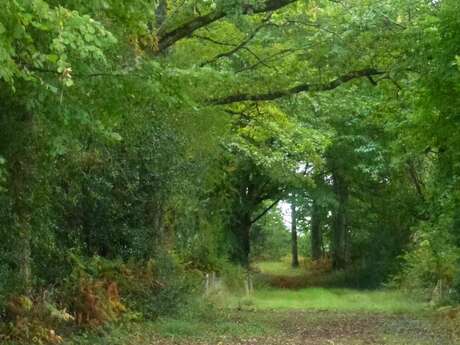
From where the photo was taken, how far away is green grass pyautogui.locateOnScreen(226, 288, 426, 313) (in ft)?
77.8

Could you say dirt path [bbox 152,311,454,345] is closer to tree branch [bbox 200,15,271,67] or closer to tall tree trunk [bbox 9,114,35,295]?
tall tree trunk [bbox 9,114,35,295]

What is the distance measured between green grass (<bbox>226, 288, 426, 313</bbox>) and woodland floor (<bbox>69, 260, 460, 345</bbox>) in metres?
0.04

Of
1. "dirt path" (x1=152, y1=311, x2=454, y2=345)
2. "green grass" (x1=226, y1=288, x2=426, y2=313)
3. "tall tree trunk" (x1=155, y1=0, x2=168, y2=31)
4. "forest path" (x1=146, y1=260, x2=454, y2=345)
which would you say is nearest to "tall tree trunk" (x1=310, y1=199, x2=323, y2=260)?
"green grass" (x1=226, y1=288, x2=426, y2=313)

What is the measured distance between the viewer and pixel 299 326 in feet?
58.4

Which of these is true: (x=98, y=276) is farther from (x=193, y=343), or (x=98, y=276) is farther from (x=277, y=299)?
(x=277, y=299)

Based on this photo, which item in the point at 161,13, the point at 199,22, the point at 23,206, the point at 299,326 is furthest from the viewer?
the point at 299,326

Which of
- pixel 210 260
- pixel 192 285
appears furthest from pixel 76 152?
pixel 210 260

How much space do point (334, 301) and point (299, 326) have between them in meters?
10.4

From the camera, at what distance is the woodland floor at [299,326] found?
1393 centimetres

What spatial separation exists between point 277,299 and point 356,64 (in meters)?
15.2

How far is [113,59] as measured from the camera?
32.8 feet

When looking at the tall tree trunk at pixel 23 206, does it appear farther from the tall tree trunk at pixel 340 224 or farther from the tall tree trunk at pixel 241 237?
the tall tree trunk at pixel 340 224

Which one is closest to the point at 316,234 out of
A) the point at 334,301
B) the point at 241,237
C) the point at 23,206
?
the point at 241,237

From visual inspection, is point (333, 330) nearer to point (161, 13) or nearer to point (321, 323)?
point (321, 323)
